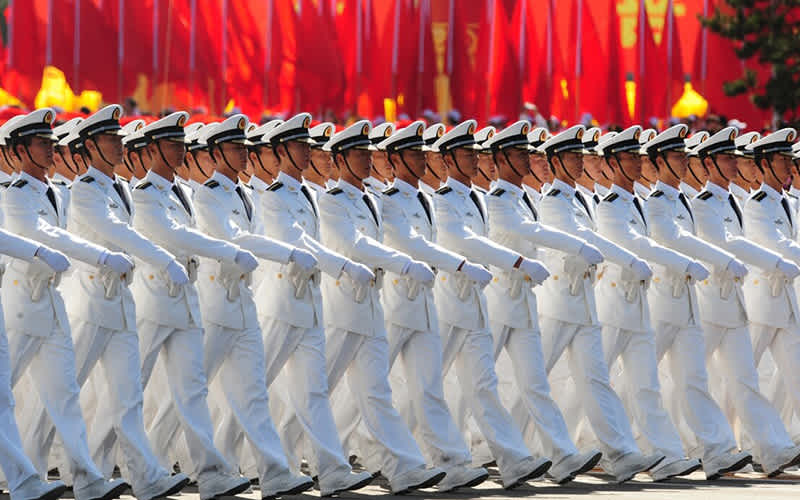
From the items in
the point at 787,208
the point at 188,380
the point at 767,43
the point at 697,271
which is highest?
the point at 767,43

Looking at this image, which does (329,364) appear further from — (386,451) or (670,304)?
(670,304)

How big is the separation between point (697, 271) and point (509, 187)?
1.35 metres

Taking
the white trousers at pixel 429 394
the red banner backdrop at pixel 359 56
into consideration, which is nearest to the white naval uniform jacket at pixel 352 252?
the white trousers at pixel 429 394

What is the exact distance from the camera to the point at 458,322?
1352 cm

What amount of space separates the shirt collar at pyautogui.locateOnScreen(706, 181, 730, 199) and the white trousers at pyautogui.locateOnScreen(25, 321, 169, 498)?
16.3ft

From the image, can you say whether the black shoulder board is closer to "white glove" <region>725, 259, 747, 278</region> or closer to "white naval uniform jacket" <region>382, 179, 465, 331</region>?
"white glove" <region>725, 259, 747, 278</region>

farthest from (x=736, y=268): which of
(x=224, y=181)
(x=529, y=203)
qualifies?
(x=224, y=181)

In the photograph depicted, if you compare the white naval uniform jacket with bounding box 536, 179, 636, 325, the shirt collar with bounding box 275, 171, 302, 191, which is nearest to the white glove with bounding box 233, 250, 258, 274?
the shirt collar with bounding box 275, 171, 302, 191

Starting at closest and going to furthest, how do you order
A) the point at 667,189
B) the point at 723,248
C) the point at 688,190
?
the point at 667,189 < the point at 723,248 < the point at 688,190

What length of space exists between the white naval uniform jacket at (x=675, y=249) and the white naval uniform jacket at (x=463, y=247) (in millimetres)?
1457

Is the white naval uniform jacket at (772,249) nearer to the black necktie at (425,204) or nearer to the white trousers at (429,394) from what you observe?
the black necktie at (425,204)

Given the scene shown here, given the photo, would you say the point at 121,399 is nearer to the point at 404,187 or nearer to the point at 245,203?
the point at 245,203

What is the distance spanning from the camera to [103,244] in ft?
39.6

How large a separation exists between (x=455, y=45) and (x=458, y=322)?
50.5 ft
